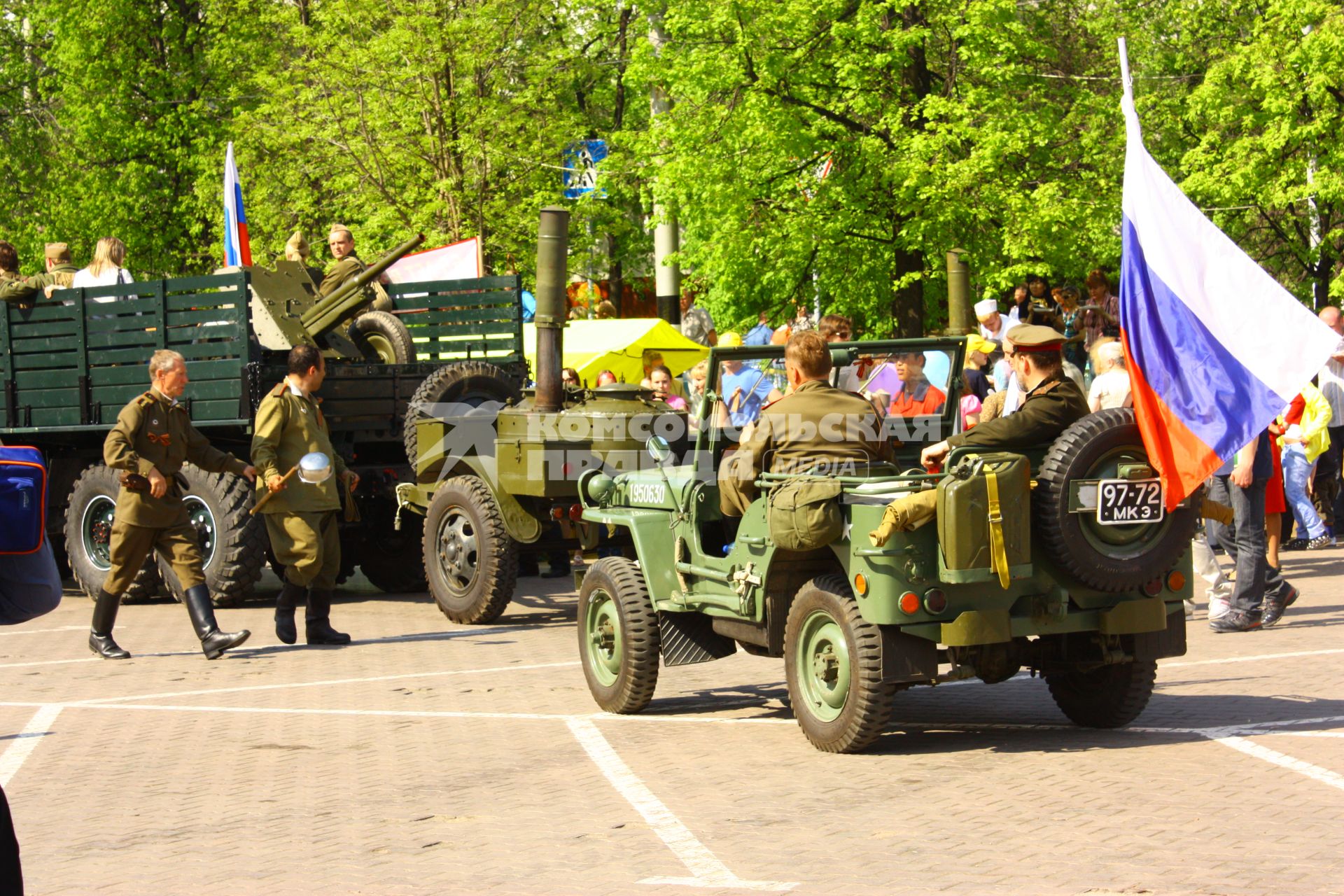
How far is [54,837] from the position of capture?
6312 mm

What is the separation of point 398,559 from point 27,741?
673 cm

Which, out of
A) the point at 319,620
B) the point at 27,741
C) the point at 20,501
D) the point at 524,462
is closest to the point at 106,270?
the point at 319,620

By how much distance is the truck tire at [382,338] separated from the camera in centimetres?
1479

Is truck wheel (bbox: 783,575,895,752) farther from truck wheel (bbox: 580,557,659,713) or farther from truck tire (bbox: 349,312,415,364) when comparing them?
truck tire (bbox: 349,312,415,364)

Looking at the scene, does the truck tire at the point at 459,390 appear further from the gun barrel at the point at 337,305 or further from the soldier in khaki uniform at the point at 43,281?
the soldier in khaki uniform at the point at 43,281

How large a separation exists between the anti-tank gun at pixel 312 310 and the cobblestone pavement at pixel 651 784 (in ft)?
13.4

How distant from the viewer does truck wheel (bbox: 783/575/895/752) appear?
703cm

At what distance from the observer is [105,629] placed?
11.2 m

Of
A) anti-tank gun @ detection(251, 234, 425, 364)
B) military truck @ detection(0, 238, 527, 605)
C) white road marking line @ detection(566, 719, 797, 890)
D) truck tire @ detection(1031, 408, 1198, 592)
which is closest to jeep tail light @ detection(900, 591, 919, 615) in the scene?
truck tire @ detection(1031, 408, 1198, 592)

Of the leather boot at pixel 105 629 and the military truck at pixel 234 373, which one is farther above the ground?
the military truck at pixel 234 373

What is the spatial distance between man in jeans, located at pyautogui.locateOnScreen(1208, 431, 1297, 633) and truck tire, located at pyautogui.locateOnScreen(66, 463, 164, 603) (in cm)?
834

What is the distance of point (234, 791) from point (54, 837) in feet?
2.89

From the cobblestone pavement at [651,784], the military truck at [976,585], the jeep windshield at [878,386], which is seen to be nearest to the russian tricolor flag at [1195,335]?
the military truck at [976,585]

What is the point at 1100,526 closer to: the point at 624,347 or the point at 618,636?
the point at 618,636
